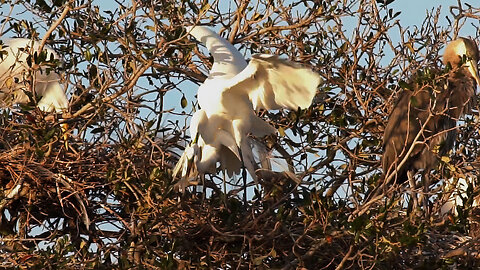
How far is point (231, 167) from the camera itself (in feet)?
20.1

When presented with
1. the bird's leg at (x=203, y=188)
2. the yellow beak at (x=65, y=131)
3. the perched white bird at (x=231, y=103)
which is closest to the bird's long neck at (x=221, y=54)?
the perched white bird at (x=231, y=103)

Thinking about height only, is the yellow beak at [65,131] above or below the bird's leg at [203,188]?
above

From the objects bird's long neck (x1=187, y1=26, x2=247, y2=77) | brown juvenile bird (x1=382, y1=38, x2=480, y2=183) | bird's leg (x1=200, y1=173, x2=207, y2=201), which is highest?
bird's long neck (x1=187, y1=26, x2=247, y2=77)

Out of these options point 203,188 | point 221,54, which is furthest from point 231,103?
point 203,188

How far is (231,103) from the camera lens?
584cm

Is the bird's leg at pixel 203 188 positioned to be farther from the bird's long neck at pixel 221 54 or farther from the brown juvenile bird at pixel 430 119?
the brown juvenile bird at pixel 430 119

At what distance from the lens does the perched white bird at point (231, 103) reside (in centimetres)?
537

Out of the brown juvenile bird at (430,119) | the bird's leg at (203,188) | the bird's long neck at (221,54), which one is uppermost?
the bird's long neck at (221,54)

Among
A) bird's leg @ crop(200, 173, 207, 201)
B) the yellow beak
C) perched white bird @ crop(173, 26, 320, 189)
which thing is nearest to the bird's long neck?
perched white bird @ crop(173, 26, 320, 189)

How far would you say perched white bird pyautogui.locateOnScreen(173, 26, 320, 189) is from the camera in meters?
5.37

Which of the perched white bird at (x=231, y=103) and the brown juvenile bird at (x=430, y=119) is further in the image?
the brown juvenile bird at (x=430, y=119)

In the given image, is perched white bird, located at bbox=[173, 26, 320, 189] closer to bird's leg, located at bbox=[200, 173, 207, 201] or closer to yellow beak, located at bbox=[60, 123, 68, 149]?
bird's leg, located at bbox=[200, 173, 207, 201]

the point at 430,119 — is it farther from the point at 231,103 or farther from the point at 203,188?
the point at 203,188

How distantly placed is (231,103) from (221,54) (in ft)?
1.02
